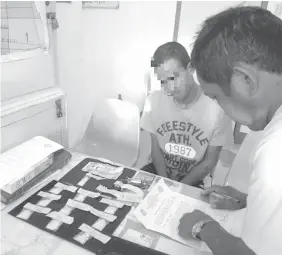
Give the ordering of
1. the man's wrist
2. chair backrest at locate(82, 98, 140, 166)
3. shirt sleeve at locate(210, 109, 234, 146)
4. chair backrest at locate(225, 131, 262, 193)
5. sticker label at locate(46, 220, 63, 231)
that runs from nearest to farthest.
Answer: the man's wrist < sticker label at locate(46, 220, 63, 231) < chair backrest at locate(225, 131, 262, 193) < shirt sleeve at locate(210, 109, 234, 146) < chair backrest at locate(82, 98, 140, 166)

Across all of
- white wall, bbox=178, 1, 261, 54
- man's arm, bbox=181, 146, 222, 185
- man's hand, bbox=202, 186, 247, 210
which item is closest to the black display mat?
man's hand, bbox=202, 186, 247, 210

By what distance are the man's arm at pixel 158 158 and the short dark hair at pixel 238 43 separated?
35.6 inches

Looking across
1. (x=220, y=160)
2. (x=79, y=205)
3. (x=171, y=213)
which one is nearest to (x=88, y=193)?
(x=79, y=205)

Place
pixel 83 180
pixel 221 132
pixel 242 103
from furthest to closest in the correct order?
pixel 221 132, pixel 83 180, pixel 242 103

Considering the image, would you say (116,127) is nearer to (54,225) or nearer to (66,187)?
(66,187)

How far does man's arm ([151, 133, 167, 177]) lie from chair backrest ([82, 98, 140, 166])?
0.53ft

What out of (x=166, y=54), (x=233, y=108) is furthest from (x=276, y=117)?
(x=166, y=54)

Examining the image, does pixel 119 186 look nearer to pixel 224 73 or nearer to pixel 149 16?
pixel 224 73

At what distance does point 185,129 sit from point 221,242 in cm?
75

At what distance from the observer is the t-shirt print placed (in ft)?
4.34

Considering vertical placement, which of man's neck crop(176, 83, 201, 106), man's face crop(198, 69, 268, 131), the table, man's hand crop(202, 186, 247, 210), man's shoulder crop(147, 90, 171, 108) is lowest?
the table

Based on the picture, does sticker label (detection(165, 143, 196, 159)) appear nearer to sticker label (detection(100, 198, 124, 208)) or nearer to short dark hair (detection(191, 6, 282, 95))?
sticker label (detection(100, 198, 124, 208))

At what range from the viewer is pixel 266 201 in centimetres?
46

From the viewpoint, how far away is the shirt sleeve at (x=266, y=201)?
453 millimetres
